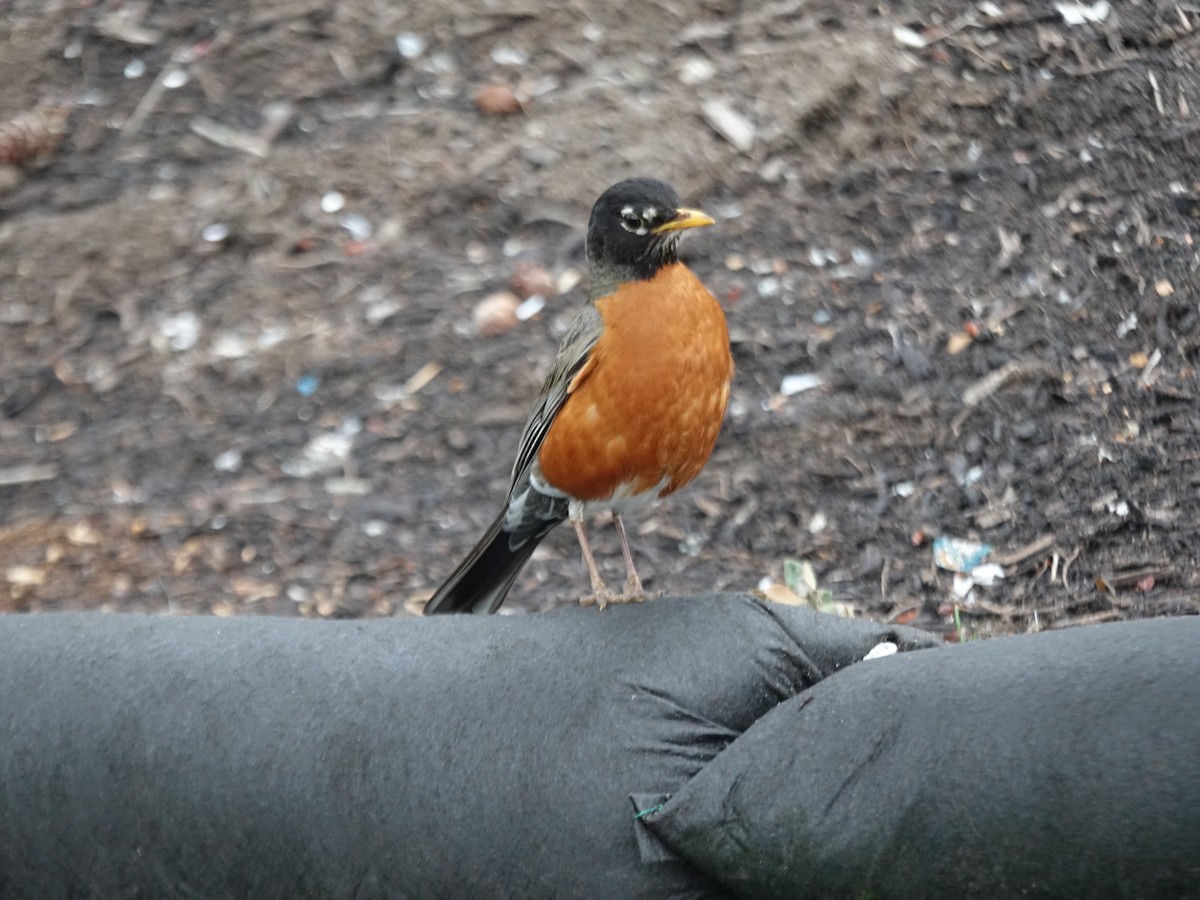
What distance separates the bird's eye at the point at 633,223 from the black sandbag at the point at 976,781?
1167 mm

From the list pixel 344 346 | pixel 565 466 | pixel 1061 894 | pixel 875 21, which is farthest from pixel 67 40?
pixel 1061 894

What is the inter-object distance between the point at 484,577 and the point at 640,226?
0.89 meters

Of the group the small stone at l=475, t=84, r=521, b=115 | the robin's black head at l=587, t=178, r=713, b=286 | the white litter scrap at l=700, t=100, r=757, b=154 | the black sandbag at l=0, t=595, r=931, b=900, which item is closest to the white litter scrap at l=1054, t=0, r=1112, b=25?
the white litter scrap at l=700, t=100, r=757, b=154

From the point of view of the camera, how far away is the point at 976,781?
1.75 meters

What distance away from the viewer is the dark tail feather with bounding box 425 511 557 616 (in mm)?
3010

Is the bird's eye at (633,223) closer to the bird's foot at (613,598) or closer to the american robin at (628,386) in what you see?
the american robin at (628,386)

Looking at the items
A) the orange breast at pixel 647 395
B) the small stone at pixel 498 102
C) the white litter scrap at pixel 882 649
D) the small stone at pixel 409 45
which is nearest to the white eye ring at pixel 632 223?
the orange breast at pixel 647 395

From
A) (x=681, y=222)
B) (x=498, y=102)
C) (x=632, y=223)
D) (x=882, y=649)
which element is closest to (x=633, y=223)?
(x=632, y=223)

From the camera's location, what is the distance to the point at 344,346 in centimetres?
436

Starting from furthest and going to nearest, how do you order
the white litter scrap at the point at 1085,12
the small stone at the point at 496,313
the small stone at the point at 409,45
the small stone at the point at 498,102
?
the small stone at the point at 409,45, the small stone at the point at 498,102, the white litter scrap at the point at 1085,12, the small stone at the point at 496,313

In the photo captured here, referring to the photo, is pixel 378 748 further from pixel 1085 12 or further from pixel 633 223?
pixel 1085 12

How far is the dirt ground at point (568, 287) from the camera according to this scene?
3477mm

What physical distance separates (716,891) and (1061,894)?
524 mm

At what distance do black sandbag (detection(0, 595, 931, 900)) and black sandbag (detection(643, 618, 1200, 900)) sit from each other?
13cm
